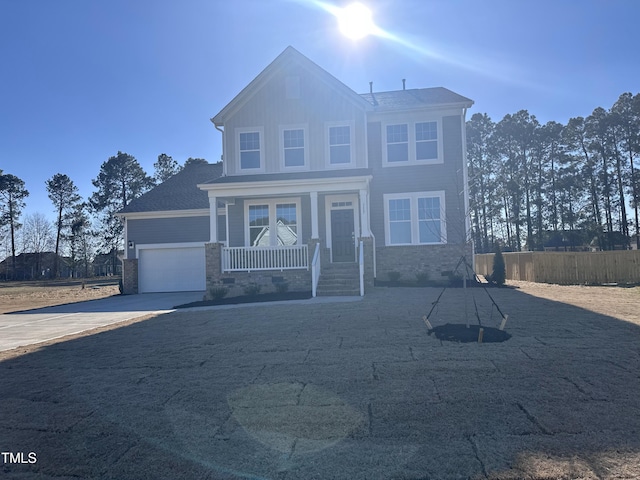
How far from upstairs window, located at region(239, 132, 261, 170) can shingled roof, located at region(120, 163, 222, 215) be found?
155 inches

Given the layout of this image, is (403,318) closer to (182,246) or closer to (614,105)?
(182,246)

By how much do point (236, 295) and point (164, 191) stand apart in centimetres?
992

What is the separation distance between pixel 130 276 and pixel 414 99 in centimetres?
1488

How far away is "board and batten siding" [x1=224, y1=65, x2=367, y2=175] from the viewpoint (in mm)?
16141

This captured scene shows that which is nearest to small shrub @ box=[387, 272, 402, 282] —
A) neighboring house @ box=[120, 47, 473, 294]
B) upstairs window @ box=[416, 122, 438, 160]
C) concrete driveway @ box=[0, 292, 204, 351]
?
neighboring house @ box=[120, 47, 473, 294]

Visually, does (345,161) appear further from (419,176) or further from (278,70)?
(278,70)

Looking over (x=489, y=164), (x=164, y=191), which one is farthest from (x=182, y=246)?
(x=489, y=164)

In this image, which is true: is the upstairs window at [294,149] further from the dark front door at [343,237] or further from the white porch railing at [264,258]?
the white porch railing at [264,258]

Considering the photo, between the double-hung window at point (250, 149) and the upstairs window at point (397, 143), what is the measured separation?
16.8 ft

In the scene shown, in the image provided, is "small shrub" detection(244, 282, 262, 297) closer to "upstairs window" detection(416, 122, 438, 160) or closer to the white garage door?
the white garage door

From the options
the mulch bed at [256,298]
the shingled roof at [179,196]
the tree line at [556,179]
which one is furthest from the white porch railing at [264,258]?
the tree line at [556,179]

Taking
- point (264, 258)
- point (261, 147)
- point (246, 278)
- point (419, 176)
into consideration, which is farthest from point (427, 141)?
point (246, 278)

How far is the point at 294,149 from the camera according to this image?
53.6ft

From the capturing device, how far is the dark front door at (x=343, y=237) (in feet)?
52.4
